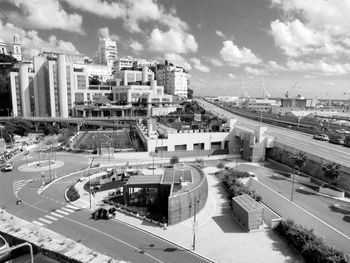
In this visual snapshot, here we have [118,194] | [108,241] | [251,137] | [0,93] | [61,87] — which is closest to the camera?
[108,241]

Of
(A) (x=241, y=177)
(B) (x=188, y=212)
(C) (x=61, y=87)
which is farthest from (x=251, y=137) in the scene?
(C) (x=61, y=87)

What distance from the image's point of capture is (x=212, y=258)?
21938mm

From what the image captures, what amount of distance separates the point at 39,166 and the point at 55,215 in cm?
2300

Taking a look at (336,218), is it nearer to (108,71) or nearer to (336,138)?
(336,138)

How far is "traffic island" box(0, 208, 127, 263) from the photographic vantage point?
17.2m

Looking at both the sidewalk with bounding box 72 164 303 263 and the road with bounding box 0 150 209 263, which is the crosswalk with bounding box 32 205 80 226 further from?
the sidewalk with bounding box 72 164 303 263

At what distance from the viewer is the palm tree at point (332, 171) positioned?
124 ft

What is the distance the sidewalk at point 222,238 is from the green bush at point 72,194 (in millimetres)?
2229

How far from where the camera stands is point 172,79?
18188cm

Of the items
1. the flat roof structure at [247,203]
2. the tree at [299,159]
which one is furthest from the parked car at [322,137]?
the flat roof structure at [247,203]

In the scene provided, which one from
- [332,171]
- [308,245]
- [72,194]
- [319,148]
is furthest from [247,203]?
[319,148]

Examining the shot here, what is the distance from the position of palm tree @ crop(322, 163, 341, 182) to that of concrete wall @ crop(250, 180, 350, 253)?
452 inches

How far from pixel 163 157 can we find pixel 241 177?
68.4ft

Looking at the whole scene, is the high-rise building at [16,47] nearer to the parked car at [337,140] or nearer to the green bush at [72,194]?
the green bush at [72,194]
